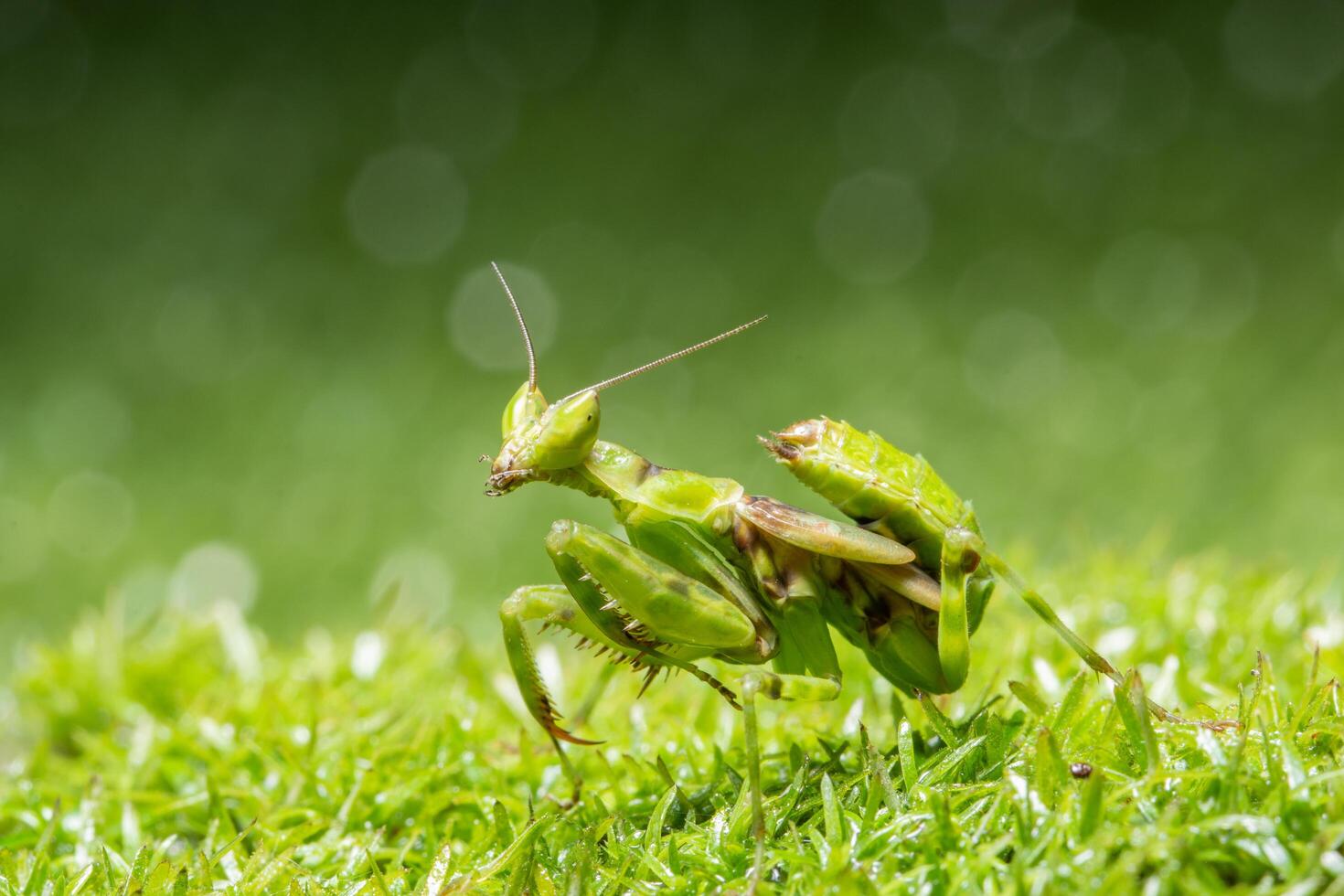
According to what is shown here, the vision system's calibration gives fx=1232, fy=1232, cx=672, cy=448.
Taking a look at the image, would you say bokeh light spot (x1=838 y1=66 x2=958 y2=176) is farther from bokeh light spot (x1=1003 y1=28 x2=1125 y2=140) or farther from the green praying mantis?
the green praying mantis

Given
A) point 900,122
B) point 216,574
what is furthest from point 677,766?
point 900,122

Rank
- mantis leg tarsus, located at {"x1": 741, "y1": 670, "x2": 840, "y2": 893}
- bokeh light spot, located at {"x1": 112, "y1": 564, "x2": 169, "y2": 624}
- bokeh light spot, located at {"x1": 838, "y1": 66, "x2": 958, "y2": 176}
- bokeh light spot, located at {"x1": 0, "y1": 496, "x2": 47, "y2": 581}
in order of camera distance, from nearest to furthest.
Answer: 1. mantis leg tarsus, located at {"x1": 741, "y1": 670, "x2": 840, "y2": 893}
2. bokeh light spot, located at {"x1": 112, "y1": 564, "x2": 169, "y2": 624}
3. bokeh light spot, located at {"x1": 0, "y1": 496, "x2": 47, "y2": 581}
4. bokeh light spot, located at {"x1": 838, "y1": 66, "x2": 958, "y2": 176}

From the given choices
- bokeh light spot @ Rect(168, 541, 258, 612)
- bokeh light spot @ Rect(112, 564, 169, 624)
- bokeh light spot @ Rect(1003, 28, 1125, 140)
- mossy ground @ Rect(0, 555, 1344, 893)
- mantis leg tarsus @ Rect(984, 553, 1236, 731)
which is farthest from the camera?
bokeh light spot @ Rect(1003, 28, 1125, 140)

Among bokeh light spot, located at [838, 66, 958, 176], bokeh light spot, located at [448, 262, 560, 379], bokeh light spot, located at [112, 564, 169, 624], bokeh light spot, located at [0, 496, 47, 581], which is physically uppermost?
bokeh light spot, located at [838, 66, 958, 176]

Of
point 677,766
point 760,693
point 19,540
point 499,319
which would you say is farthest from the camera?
point 499,319

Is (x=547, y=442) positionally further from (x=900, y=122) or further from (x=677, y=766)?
(x=900, y=122)

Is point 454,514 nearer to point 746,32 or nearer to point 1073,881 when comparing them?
point 746,32

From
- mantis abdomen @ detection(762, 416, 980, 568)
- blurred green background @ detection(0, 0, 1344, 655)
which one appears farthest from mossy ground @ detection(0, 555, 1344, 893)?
blurred green background @ detection(0, 0, 1344, 655)

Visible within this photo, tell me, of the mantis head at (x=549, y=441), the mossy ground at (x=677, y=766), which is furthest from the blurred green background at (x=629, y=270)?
the mantis head at (x=549, y=441)
